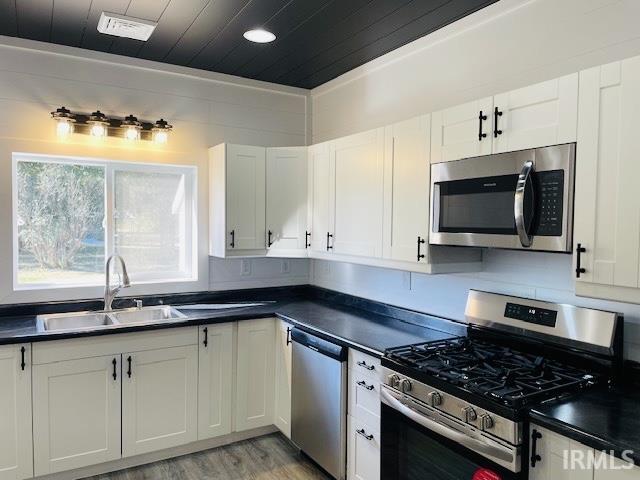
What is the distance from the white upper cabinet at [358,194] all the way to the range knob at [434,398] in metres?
1.00

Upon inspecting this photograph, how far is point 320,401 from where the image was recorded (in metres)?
2.78

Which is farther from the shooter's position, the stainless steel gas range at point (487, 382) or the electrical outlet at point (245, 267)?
the electrical outlet at point (245, 267)

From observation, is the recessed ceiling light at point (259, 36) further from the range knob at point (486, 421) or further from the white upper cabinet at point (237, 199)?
the range knob at point (486, 421)

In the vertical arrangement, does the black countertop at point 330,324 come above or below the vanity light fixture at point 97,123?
below

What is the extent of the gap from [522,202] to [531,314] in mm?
593

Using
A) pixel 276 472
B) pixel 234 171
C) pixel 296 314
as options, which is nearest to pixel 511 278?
pixel 296 314

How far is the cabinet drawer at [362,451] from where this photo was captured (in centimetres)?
238

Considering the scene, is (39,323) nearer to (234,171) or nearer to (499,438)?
(234,171)

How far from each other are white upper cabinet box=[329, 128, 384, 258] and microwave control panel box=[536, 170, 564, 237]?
1.02 m

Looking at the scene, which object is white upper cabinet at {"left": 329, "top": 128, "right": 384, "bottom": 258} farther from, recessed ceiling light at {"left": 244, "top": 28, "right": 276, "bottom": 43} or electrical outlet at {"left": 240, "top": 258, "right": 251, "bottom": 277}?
electrical outlet at {"left": 240, "top": 258, "right": 251, "bottom": 277}

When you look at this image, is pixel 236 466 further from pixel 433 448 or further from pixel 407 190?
pixel 407 190

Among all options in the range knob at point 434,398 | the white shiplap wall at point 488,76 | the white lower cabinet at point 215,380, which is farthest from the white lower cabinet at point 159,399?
the range knob at point 434,398

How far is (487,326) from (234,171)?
2023 mm

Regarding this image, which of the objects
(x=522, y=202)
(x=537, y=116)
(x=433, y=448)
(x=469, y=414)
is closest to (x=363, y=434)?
(x=433, y=448)
